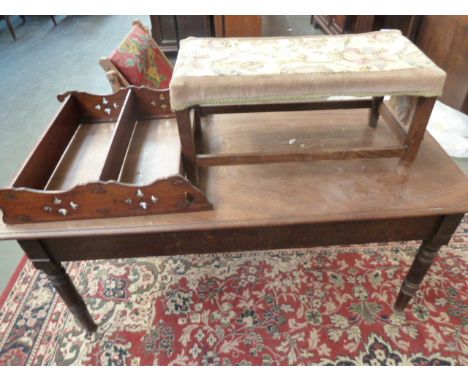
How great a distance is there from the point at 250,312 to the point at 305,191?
659 mm

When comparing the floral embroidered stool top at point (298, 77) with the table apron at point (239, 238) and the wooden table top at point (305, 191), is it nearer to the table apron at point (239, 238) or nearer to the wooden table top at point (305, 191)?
the wooden table top at point (305, 191)

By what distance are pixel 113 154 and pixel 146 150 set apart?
0.17 metres

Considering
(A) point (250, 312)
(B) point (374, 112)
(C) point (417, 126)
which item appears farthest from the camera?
(A) point (250, 312)

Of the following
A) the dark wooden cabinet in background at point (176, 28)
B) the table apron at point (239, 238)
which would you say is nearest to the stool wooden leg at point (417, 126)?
the table apron at point (239, 238)

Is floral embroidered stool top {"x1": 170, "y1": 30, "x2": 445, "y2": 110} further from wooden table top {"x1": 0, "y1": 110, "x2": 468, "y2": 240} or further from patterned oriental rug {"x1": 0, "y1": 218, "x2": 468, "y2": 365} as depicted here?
patterned oriental rug {"x1": 0, "y1": 218, "x2": 468, "y2": 365}

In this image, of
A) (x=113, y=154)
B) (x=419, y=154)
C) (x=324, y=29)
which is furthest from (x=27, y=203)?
(x=324, y=29)

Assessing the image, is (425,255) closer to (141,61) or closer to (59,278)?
(59,278)

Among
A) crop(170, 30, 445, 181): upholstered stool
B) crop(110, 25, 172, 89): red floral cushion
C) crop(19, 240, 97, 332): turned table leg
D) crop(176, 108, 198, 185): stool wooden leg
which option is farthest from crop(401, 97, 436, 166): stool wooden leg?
crop(110, 25, 172, 89): red floral cushion

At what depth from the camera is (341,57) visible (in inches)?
38.2

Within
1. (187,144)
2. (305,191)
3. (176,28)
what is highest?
(187,144)

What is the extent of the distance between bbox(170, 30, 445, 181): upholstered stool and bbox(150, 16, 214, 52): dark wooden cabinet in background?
8.43 feet

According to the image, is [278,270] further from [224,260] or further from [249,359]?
[249,359]

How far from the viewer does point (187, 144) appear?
961mm

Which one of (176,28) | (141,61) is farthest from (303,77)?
(176,28)
